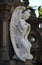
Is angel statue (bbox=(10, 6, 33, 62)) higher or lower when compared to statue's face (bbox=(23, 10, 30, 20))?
lower

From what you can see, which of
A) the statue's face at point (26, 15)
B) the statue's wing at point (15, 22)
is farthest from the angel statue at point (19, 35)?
Answer: the statue's face at point (26, 15)

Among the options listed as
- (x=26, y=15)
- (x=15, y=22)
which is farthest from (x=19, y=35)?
(x=26, y=15)

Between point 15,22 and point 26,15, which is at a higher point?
point 26,15

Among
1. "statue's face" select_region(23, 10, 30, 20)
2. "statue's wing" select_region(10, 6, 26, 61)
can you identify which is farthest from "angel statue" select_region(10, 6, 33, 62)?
"statue's face" select_region(23, 10, 30, 20)

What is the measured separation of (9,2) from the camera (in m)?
16.4

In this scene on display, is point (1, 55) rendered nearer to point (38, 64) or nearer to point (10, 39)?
point (10, 39)

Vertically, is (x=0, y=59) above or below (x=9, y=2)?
below

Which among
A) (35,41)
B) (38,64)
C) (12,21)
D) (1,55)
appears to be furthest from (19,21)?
(35,41)

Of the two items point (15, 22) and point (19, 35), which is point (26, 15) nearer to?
point (15, 22)

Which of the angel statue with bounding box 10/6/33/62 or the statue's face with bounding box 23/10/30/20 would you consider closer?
the angel statue with bounding box 10/6/33/62

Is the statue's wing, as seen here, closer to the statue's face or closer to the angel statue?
the angel statue

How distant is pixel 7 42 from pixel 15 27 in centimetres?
80

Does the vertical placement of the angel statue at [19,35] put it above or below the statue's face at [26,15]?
below

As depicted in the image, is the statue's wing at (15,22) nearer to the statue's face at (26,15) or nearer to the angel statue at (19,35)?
the angel statue at (19,35)
